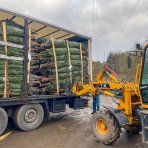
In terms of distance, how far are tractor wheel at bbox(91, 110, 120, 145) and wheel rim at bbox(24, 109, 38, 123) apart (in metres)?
2.22

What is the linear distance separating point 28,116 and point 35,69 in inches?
74.5

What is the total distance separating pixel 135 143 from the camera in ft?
21.2

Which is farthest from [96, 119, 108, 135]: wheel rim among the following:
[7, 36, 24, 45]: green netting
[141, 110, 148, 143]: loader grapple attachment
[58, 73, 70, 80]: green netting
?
[7, 36, 24, 45]: green netting

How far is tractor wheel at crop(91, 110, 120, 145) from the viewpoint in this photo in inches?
244

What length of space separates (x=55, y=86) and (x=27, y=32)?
2229 millimetres

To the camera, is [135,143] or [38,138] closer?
[135,143]

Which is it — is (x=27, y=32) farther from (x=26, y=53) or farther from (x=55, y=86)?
(x=55, y=86)

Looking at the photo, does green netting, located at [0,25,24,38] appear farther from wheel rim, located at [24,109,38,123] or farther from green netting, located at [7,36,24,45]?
wheel rim, located at [24,109,38,123]

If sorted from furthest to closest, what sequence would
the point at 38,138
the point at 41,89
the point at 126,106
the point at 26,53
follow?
the point at 41,89 < the point at 26,53 < the point at 38,138 < the point at 126,106

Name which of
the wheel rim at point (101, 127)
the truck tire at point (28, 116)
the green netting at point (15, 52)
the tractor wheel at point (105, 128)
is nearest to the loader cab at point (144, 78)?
the tractor wheel at point (105, 128)

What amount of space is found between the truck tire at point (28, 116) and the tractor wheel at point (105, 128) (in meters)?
2.17

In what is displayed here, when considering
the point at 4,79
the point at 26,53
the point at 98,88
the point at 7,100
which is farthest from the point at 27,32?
the point at 98,88

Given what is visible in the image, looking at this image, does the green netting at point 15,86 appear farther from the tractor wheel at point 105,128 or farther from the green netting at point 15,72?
the tractor wheel at point 105,128

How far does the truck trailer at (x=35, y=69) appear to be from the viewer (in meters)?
7.25
